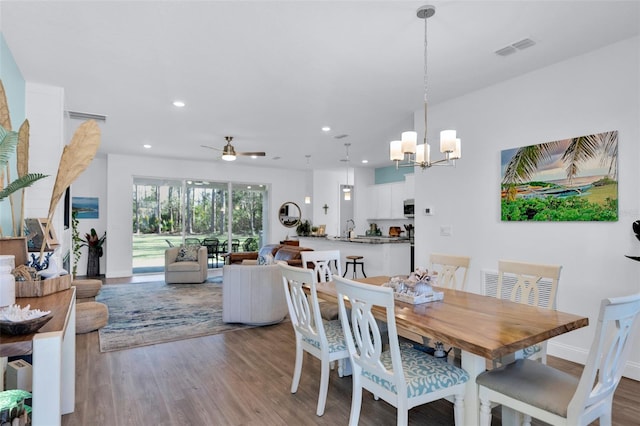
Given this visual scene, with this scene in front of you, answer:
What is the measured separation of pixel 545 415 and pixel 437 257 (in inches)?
66.7

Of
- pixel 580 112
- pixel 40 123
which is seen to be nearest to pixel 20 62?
pixel 40 123

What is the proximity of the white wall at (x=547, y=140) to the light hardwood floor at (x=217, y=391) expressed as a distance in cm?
84

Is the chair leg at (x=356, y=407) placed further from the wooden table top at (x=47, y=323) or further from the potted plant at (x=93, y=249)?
the potted plant at (x=93, y=249)

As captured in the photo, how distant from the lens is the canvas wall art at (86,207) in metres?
7.92

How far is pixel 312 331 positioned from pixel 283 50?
2299 millimetres

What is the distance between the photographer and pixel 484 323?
1.92 m

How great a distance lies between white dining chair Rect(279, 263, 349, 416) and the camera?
2365mm

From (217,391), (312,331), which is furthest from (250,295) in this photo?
(312,331)

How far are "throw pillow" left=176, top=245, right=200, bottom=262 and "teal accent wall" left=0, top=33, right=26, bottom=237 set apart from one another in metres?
4.11

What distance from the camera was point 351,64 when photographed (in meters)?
3.33

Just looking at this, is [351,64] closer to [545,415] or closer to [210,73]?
[210,73]

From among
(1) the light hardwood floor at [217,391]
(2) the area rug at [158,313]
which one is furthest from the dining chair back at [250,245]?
(1) the light hardwood floor at [217,391]

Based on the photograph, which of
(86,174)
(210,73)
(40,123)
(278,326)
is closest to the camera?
(210,73)

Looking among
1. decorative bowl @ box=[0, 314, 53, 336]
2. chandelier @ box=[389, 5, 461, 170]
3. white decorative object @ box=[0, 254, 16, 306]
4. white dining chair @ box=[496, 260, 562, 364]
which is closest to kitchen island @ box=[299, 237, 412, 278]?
chandelier @ box=[389, 5, 461, 170]
